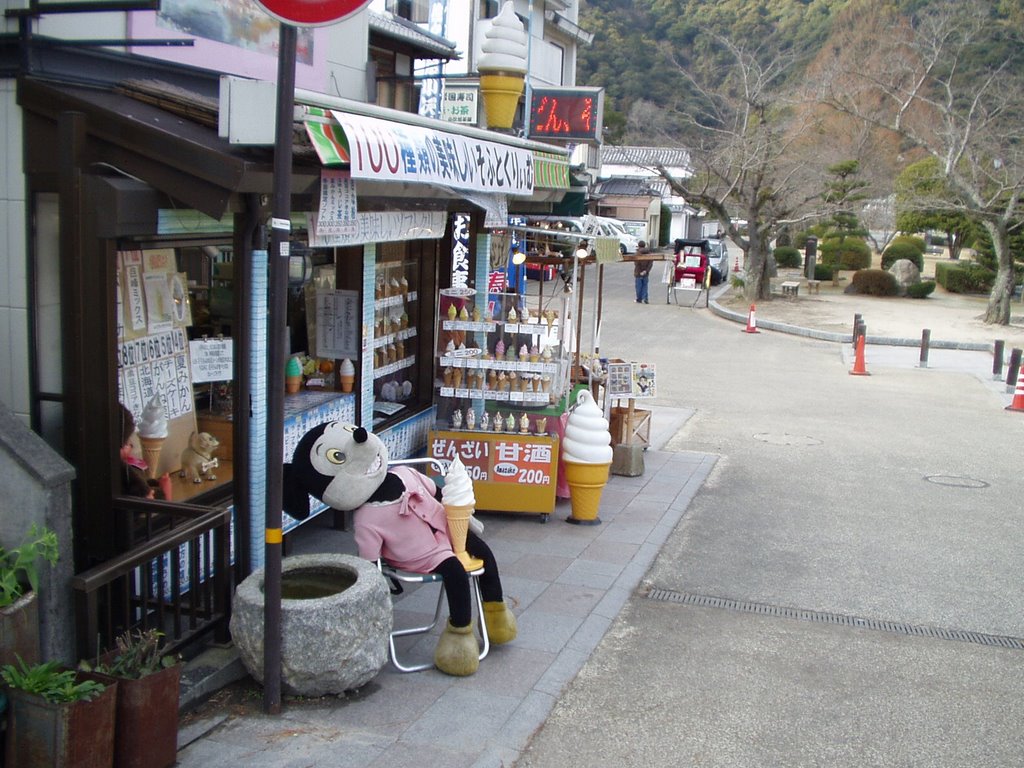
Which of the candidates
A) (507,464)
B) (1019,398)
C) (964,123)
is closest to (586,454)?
(507,464)

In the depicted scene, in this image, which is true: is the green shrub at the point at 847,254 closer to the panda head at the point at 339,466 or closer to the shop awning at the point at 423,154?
the shop awning at the point at 423,154

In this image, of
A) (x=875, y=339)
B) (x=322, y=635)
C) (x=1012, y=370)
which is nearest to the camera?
(x=322, y=635)

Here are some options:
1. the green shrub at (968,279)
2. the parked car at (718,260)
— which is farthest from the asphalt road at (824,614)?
the parked car at (718,260)

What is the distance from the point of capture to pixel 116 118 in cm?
497

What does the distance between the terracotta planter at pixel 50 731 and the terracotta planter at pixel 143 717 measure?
0.48 ft

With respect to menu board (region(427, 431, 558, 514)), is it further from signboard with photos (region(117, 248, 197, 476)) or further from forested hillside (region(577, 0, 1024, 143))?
forested hillside (region(577, 0, 1024, 143))

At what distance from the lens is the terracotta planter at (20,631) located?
4.28 meters

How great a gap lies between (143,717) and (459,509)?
7.09 ft

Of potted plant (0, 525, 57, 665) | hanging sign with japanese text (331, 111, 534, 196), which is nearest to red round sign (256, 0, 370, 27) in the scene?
hanging sign with japanese text (331, 111, 534, 196)

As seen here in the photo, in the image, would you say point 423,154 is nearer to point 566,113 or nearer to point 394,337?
point 394,337

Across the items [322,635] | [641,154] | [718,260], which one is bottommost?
[322,635]

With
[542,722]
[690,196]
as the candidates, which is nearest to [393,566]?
[542,722]

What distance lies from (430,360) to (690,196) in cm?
2119

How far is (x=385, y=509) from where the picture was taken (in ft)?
19.2
